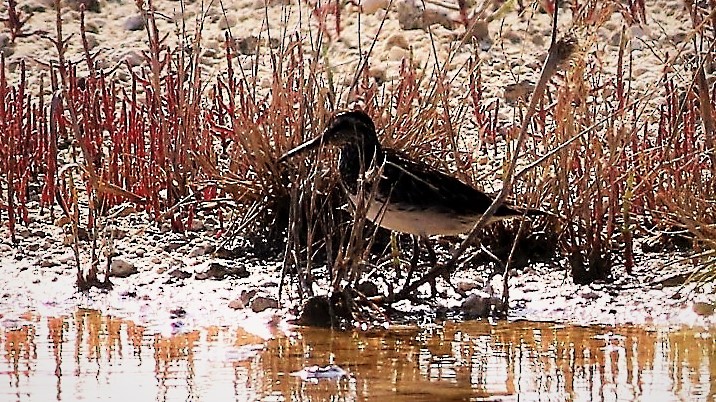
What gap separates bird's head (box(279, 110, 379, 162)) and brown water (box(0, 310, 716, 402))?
806 mm

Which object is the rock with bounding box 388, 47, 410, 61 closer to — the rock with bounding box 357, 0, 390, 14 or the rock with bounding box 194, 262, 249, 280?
the rock with bounding box 357, 0, 390, 14

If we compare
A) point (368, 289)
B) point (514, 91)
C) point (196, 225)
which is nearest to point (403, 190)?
point (368, 289)

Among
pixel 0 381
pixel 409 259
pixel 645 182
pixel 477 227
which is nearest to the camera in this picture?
pixel 0 381

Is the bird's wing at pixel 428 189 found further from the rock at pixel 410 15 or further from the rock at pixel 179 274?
the rock at pixel 410 15

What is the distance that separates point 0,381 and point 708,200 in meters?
2.86

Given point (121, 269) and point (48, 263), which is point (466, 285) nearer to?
point (121, 269)

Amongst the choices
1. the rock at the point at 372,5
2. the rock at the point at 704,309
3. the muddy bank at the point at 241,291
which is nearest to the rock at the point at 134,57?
the rock at the point at 372,5

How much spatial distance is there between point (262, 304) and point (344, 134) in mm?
741

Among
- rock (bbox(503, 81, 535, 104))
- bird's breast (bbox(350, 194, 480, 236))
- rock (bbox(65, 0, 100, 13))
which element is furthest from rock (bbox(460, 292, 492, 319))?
rock (bbox(65, 0, 100, 13))

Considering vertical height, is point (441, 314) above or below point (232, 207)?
below

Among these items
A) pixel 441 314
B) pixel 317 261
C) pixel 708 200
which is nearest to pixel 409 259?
pixel 317 261

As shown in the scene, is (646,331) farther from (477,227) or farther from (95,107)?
(95,107)

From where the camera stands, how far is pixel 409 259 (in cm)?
656

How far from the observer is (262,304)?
568 centimetres
